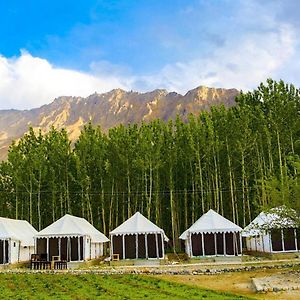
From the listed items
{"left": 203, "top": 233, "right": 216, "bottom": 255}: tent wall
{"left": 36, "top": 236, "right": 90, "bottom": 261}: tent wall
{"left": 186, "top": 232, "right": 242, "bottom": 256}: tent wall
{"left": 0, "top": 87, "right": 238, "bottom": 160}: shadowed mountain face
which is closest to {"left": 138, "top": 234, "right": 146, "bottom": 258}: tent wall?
{"left": 186, "top": 232, "right": 242, "bottom": 256}: tent wall

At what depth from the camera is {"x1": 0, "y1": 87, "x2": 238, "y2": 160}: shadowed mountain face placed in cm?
13312

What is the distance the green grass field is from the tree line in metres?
16.1

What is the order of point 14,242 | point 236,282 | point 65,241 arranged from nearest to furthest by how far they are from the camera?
point 236,282 < point 65,241 < point 14,242

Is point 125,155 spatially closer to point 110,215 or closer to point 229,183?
point 110,215

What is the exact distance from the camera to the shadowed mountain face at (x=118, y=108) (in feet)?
437

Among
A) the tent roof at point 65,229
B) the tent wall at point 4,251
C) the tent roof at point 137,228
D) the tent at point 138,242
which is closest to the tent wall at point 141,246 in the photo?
the tent at point 138,242

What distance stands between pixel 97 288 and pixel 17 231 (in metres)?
16.0

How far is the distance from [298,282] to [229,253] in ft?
43.5

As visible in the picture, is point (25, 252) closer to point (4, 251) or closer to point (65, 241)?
point (4, 251)

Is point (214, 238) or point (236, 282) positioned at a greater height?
point (214, 238)

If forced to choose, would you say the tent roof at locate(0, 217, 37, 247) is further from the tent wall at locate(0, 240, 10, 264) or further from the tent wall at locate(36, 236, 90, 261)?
the tent wall at locate(36, 236, 90, 261)

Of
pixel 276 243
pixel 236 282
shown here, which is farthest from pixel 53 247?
pixel 236 282

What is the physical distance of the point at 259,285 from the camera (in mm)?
16594

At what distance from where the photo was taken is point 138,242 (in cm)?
3083
